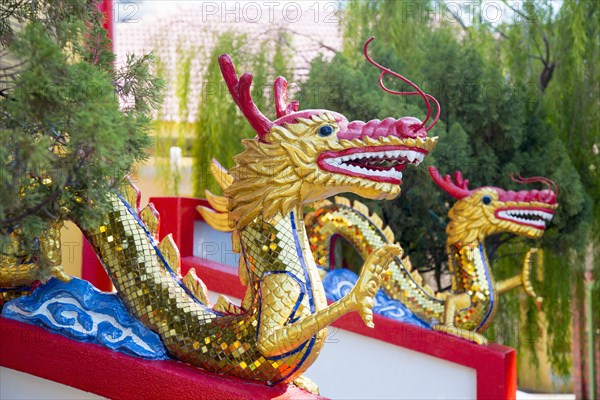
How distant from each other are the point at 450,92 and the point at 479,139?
1.35 feet

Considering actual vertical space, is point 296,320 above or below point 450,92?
below

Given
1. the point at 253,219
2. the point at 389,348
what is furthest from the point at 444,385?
the point at 253,219

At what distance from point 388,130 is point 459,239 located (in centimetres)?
267

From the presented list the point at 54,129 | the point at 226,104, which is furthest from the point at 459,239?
the point at 54,129

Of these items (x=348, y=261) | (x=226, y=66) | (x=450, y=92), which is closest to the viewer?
(x=226, y=66)

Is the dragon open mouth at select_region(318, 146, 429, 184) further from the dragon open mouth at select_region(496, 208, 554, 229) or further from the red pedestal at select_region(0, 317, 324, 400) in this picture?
the dragon open mouth at select_region(496, 208, 554, 229)

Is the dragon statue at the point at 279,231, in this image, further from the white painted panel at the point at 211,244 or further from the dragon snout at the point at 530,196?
the dragon snout at the point at 530,196

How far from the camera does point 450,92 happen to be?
23.1 feet

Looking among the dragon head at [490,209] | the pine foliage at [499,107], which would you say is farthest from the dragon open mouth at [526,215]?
the pine foliage at [499,107]

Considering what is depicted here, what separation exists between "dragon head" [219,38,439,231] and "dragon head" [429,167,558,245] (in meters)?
2.48

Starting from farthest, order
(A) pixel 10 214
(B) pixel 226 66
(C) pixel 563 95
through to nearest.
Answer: (C) pixel 563 95
(B) pixel 226 66
(A) pixel 10 214

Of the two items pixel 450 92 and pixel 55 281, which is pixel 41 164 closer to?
pixel 55 281

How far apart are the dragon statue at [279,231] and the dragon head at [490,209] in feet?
8.17

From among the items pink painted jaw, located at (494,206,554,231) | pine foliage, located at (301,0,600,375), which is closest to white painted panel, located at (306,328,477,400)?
pink painted jaw, located at (494,206,554,231)
